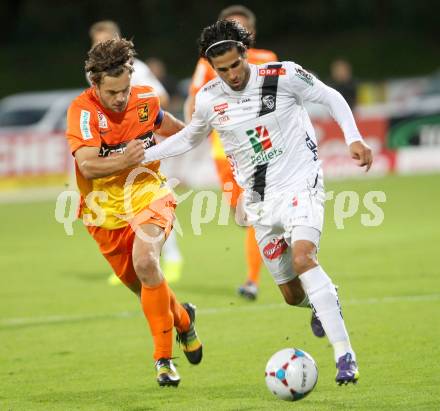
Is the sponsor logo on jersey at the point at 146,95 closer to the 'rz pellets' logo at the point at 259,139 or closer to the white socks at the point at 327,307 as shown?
the 'rz pellets' logo at the point at 259,139

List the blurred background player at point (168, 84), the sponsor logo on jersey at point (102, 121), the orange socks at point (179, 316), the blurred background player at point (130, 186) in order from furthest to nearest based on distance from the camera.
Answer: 1. the blurred background player at point (168, 84)
2. the orange socks at point (179, 316)
3. the sponsor logo on jersey at point (102, 121)
4. the blurred background player at point (130, 186)

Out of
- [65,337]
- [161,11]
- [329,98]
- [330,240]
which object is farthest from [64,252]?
[161,11]

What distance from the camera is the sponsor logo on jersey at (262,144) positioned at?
6.54m

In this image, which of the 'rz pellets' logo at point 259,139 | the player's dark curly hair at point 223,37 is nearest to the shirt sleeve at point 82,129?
the player's dark curly hair at point 223,37

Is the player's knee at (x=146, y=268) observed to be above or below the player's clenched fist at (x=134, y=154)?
below

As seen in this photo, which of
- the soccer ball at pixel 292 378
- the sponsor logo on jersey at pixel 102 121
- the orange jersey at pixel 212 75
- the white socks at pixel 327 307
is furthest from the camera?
the orange jersey at pixel 212 75

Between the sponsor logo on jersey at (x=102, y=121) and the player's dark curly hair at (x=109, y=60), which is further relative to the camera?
the sponsor logo on jersey at (x=102, y=121)

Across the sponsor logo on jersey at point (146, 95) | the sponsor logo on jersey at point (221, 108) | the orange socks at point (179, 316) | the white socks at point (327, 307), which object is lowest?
the orange socks at point (179, 316)

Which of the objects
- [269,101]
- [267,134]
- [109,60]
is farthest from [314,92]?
[109,60]

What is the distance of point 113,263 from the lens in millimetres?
6984

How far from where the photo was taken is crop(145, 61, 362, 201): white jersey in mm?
6531

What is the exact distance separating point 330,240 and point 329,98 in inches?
286

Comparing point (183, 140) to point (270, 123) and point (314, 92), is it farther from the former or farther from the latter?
point (314, 92)

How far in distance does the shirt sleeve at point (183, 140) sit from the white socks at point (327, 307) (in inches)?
45.3
